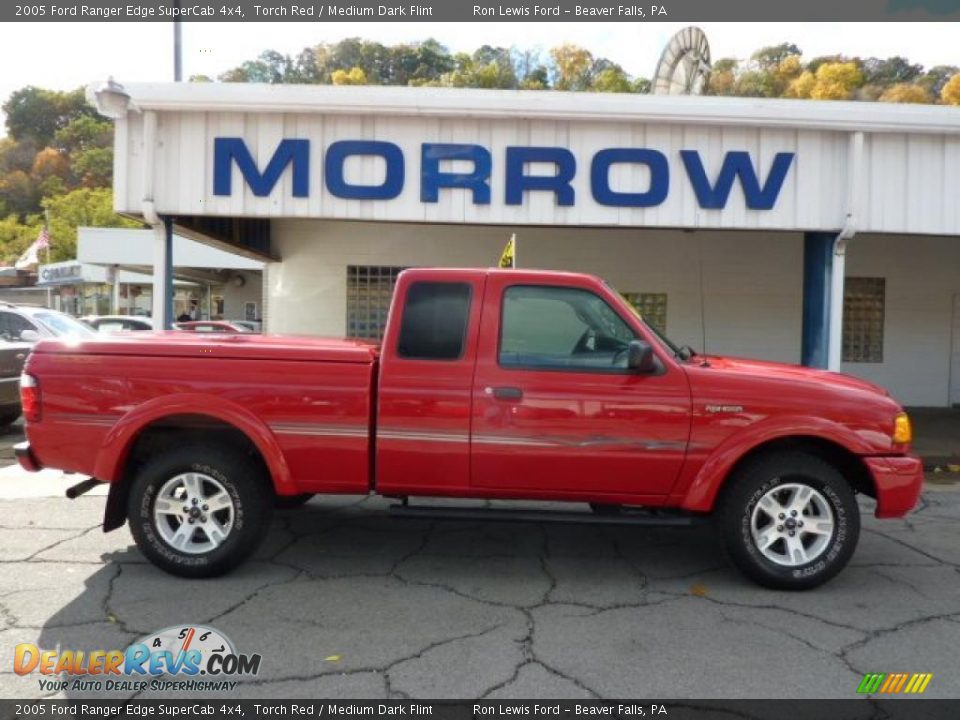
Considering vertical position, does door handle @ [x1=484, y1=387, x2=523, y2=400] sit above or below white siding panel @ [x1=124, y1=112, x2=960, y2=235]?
below

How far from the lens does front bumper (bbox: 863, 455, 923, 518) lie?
4348mm

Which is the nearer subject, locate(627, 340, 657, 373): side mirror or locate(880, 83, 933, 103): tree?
locate(627, 340, 657, 373): side mirror

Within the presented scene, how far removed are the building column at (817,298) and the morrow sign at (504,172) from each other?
107 centimetres

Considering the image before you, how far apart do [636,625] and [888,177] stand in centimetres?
666

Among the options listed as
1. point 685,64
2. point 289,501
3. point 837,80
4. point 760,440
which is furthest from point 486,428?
point 837,80

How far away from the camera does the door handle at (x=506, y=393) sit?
4.31m

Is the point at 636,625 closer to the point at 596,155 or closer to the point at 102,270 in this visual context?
the point at 596,155

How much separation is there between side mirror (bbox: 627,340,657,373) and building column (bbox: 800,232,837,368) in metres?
5.30

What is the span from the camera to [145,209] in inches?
313

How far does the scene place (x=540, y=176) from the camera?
26.6 feet

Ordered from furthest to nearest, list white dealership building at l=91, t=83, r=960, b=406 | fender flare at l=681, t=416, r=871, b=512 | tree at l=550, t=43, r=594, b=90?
tree at l=550, t=43, r=594, b=90 → white dealership building at l=91, t=83, r=960, b=406 → fender flare at l=681, t=416, r=871, b=512

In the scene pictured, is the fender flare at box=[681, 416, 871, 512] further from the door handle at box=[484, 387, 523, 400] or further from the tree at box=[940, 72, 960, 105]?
the tree at box=[940, 72, 960, 105]

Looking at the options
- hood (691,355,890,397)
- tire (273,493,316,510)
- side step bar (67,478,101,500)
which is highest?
hood (691,355,890,397)

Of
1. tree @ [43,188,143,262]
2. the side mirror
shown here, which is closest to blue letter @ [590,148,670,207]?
the side mirror
